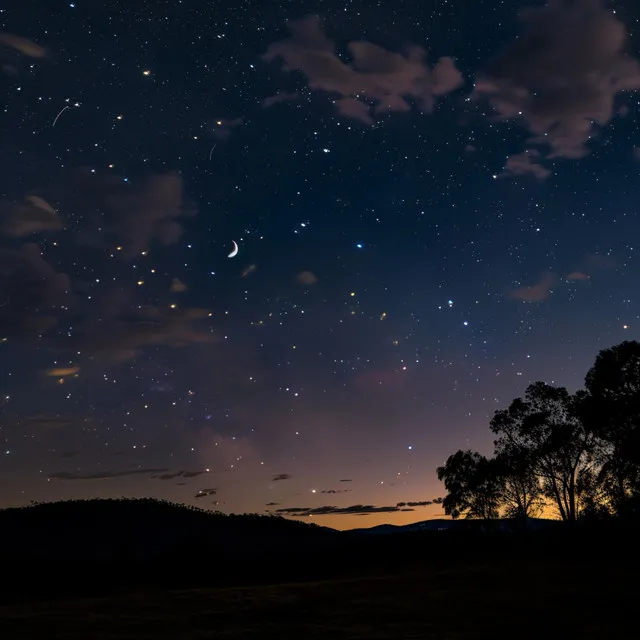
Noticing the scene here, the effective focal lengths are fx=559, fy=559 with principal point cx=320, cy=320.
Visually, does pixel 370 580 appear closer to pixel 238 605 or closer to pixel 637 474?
pixel 238 605

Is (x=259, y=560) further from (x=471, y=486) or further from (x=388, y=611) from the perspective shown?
(x=471, y=486)

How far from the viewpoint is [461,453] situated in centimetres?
4841

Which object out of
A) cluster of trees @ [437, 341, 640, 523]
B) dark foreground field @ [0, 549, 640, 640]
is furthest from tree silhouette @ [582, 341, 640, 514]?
dark foreground field @ [0, 549, 640, 640]

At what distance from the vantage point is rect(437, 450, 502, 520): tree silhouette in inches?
1656

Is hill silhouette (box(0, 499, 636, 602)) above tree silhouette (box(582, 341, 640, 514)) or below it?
below

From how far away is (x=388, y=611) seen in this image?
10281 mm

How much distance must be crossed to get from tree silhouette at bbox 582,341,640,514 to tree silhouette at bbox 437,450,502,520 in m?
9.50

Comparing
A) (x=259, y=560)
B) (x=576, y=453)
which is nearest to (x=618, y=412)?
(x=576, y=453)

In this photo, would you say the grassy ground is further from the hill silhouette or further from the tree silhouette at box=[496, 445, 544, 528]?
the tree silhouette at box=[496, 445, 544, 528]

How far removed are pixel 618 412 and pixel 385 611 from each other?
24022 millimetres

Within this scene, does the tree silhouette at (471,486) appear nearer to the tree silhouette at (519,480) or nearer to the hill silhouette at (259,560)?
the tree silhouette at (519,480)

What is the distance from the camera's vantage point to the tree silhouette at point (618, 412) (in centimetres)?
2880

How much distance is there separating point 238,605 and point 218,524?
3998cm

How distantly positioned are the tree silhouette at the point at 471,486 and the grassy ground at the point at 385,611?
90.1 feet
